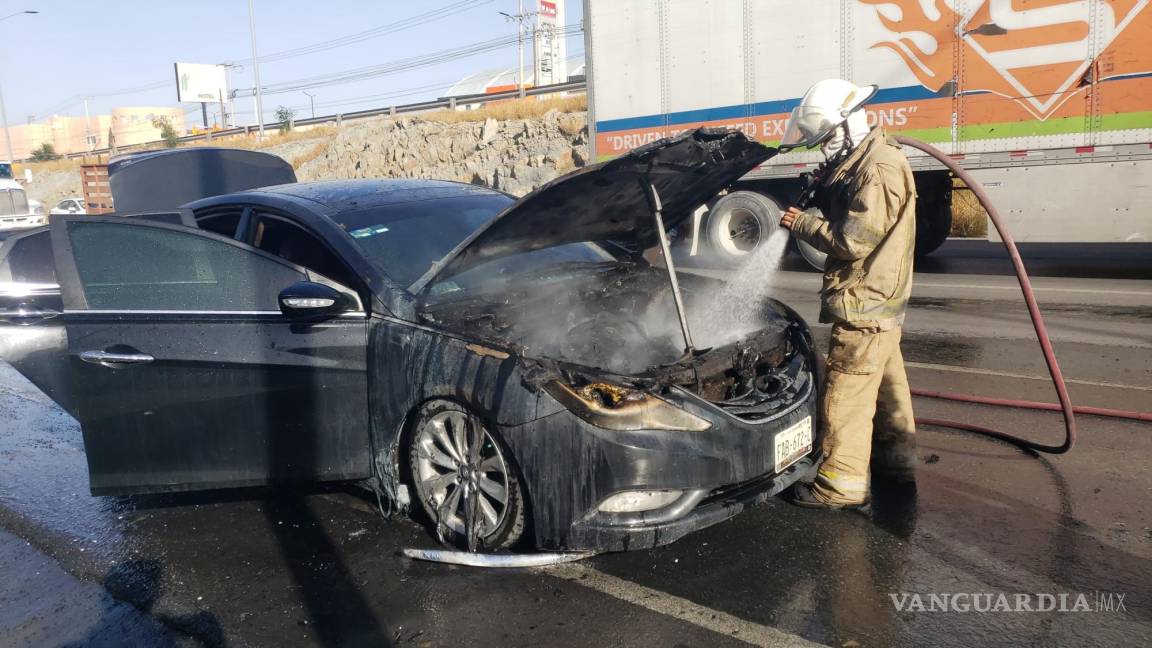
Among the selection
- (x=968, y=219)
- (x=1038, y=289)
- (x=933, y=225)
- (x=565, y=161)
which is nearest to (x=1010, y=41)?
(x=933, y=225)

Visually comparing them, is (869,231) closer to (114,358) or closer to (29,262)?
(114,358)

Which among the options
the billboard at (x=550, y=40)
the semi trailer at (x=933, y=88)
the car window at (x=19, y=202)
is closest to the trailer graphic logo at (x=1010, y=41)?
the semi trailer at (x=933, y=88)

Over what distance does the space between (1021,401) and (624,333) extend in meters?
2.72

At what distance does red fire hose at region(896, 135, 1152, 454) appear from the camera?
159 inches

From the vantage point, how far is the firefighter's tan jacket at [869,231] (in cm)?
359

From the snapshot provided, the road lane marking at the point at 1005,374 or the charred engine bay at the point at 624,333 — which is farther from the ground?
the charred engine bay at the point at 624,333

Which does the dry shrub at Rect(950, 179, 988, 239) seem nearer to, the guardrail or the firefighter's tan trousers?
the firefighter's tan trousers

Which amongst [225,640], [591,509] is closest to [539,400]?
[591,509]

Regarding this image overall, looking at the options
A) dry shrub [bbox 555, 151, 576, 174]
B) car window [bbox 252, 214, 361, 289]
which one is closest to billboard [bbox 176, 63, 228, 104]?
dry shrub [bbox 555, 151, 576, 174]

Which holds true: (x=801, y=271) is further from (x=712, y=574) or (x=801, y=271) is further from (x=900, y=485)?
(x=712, y=574)

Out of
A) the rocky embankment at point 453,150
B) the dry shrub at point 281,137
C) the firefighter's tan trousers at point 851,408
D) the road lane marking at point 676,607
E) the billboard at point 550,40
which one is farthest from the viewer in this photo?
the billboard at point 550,40

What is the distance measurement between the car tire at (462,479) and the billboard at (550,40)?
196 ft

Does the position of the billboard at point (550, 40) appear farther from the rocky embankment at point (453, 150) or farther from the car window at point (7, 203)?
the car window at point (7, 203)

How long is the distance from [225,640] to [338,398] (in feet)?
3.53
